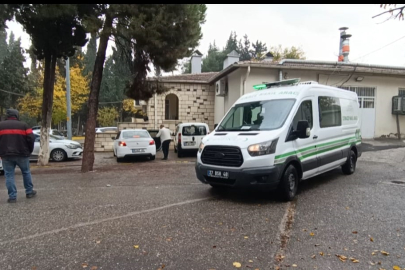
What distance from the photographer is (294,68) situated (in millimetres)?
14406

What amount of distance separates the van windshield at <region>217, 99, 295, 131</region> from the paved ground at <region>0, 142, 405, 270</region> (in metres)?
1.46

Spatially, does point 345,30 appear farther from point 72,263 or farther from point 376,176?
point 72,263

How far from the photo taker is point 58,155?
13750mm

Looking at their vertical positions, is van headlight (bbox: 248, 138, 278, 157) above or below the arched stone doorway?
below

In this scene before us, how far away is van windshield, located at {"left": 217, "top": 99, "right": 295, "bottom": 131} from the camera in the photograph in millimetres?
5902

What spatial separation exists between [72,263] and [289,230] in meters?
2.92

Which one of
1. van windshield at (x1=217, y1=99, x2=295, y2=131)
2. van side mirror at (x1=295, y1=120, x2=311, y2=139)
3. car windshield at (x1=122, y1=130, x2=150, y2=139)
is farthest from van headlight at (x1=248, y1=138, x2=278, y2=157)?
car windshield at (x1=122, y1=130, x2=150, y2=139)

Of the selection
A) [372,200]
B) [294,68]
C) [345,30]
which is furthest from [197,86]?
[372,200]

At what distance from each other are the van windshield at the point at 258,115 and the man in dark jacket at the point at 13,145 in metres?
4.02

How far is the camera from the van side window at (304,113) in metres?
5.95

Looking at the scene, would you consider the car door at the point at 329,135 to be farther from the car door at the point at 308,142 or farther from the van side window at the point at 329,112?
the car door at the point at 308,142

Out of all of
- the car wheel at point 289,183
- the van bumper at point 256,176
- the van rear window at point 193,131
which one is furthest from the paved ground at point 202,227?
the van rear window at point 193,131

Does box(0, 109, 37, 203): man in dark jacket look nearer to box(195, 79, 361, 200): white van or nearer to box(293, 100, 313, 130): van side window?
box(195, 79, 361, 200): white van

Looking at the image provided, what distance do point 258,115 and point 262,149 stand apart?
114cm
